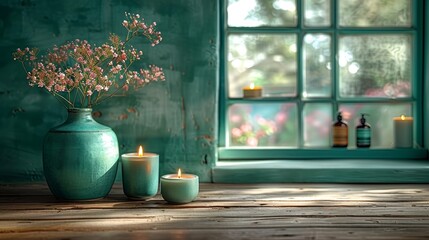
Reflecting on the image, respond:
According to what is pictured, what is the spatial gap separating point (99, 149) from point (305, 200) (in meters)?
0.68

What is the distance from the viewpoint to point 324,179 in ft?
6.94

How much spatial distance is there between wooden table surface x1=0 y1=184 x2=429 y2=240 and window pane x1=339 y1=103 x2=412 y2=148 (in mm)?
380

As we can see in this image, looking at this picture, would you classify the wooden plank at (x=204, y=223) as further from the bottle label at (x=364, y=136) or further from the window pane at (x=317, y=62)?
the window pane at (x=317, y=62)

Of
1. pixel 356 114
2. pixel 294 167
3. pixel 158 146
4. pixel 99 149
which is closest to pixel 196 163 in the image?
pixel 158 146

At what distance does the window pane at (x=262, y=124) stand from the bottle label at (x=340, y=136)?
A: 166 millimetres

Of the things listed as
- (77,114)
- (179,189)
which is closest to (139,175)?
(179,189)

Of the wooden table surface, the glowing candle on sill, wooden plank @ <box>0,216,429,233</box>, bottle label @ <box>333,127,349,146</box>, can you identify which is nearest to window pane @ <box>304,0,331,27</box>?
the glowing candle on sill

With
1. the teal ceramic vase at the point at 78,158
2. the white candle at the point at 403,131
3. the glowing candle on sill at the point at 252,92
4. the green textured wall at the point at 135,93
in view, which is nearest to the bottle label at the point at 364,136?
the white candle at the point at 403,131

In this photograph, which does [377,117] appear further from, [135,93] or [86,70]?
[86,70]

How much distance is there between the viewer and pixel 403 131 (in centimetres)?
232

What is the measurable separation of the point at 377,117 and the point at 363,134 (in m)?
0.13

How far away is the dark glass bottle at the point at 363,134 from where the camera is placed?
2309mm

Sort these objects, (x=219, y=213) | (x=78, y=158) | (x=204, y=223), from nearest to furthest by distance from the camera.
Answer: (x=204, y=223) < (x=219, y=213) < (x=78, y=158)

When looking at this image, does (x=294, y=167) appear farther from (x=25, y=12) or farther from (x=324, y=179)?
(x=25, y=12)
